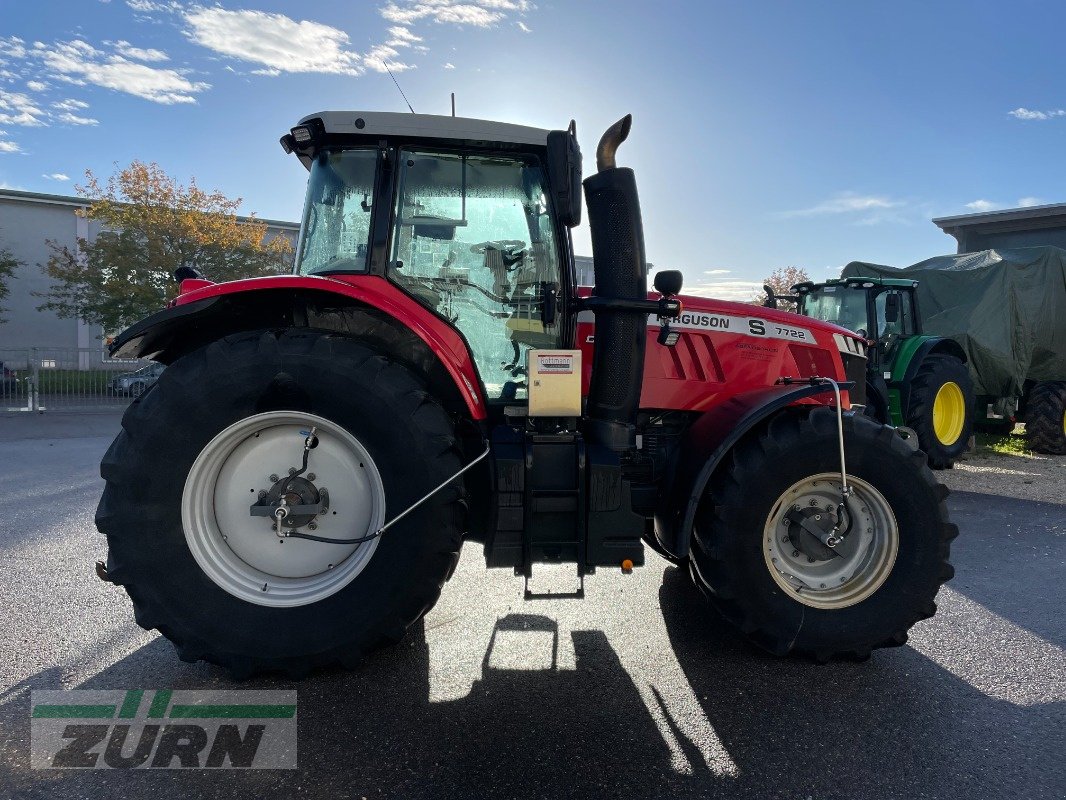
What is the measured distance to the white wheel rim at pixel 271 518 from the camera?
8.64ft

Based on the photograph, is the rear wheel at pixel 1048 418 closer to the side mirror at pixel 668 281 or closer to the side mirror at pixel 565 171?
the side mirror at pixel 668 281

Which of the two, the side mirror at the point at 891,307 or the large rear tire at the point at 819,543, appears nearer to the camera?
the large rear tire at the point at 819,543

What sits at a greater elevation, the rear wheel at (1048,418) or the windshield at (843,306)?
the windshield at (843,306)

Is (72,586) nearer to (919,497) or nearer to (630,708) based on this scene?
(630,708)

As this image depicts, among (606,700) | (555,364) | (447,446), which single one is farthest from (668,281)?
(606,700)

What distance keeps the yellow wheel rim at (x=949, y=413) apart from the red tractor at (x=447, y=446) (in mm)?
6888

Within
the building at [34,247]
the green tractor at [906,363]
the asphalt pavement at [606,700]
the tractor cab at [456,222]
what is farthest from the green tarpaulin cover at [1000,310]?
the building at [34,247]

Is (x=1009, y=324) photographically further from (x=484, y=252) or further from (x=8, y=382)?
(x=8, y=382)

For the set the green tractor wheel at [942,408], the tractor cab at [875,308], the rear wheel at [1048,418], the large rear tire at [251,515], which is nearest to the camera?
the large rear tire at [251,515]

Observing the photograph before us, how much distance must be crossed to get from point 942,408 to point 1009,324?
2134 mm

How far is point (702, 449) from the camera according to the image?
9.47ft

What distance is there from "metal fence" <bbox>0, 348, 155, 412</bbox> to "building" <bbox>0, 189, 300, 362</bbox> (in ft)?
37.9

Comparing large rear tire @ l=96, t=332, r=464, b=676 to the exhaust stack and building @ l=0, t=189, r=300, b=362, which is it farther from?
building @ l=0, t=189, r=300, b=362

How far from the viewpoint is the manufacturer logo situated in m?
2.13
